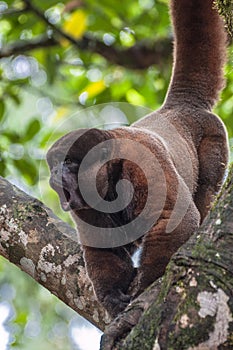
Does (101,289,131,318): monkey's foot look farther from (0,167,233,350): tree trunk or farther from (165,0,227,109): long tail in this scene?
(165,0,227,109): long tail

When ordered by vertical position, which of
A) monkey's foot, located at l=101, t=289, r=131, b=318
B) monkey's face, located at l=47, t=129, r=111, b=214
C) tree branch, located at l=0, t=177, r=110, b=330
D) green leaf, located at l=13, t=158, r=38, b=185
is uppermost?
monkey's face, located at l=47, t=129, r=111, b=214

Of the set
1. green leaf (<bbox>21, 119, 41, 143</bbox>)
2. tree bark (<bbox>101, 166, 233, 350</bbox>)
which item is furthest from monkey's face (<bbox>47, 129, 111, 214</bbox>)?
green leaf (<bbox>21, 119, 41, 143</bbox>)

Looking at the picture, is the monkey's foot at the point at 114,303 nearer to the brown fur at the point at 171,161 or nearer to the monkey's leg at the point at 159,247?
the brown fur at the point at 171,161

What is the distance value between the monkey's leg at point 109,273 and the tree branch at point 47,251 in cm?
7

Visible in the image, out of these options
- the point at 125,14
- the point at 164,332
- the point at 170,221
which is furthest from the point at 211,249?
the point at 125,14

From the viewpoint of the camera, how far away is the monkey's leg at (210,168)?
11.9ft

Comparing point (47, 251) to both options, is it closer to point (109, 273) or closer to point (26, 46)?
point (109, 273)

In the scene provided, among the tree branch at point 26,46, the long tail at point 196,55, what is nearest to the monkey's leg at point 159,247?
the long tail at point 196,55

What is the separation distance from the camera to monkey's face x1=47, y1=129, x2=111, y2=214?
10.1 ft

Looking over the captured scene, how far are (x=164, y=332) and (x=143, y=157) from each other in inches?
50.1

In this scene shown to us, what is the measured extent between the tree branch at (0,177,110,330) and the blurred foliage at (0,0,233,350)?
727 millimetres

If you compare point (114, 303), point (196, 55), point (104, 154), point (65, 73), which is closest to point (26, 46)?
point (65, 73)

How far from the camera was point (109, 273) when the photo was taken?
128 inches

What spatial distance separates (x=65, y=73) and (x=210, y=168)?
13.6ft
